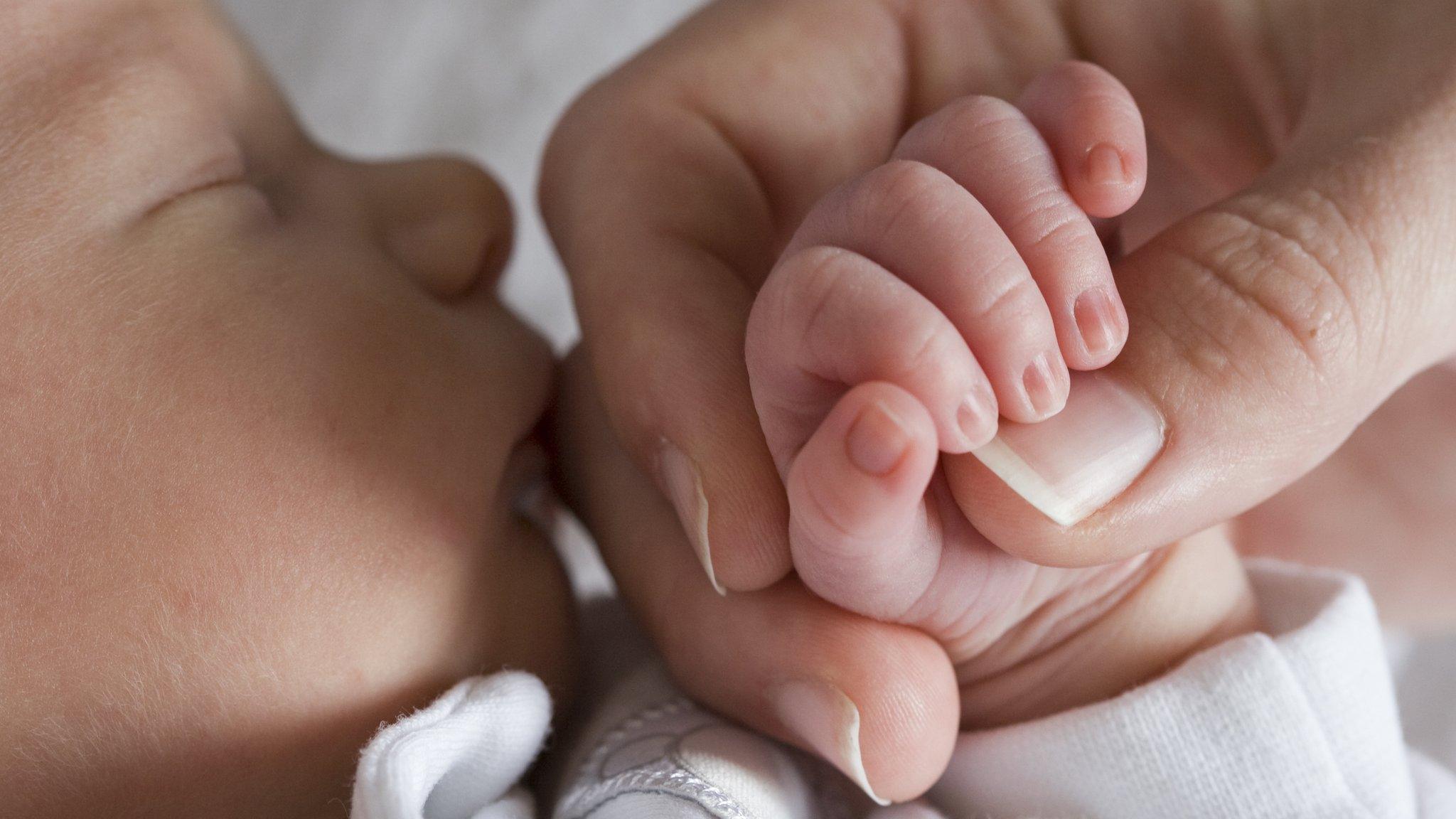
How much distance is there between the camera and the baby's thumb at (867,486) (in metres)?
0.44

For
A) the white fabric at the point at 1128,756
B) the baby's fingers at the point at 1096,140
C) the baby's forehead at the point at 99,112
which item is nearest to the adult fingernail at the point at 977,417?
the baby's fingers at the point at 1096,140

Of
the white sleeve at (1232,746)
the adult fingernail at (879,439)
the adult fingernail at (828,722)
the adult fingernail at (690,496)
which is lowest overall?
the white sleeve at (1232,746)

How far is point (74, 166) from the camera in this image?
2.09 ft

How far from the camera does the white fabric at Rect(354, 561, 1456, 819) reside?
61 cm

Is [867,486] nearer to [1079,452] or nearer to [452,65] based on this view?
[1079,452]

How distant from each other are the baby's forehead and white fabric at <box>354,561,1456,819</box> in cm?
36

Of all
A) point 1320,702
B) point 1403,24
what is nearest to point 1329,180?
point 1403,24

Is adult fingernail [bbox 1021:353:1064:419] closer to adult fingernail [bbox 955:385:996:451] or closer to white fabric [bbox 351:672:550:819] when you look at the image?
adult fingernail [bbox 955:385:996:451]

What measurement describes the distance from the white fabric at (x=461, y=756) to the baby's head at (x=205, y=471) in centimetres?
5

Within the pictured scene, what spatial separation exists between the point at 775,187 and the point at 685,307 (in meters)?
0.22

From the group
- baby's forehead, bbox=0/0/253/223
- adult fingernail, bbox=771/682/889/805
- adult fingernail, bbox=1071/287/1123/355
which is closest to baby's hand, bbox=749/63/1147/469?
adult fingernail, bbox=1071/287/1123/355

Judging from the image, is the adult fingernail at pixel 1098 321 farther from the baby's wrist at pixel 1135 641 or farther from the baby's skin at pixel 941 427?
the baby's wrist at pixel 1135 641

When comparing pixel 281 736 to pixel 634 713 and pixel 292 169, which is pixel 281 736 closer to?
pixel 634 713

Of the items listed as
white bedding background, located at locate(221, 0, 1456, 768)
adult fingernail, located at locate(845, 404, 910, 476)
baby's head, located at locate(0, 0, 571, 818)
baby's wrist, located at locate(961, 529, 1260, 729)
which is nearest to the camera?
adult fingernail, located at locate(845, 404, 910, 476)
